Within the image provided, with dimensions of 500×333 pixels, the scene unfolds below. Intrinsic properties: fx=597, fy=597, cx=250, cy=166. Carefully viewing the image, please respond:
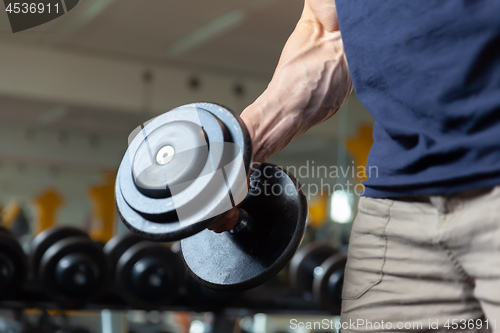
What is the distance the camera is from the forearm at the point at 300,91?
788 mm

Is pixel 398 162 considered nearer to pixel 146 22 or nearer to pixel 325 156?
pixel 146 22

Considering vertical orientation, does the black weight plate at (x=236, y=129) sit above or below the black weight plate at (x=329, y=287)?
above

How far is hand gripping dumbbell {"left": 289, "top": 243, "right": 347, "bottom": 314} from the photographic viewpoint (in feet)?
8.07

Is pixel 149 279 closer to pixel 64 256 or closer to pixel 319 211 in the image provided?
pixel 64 256

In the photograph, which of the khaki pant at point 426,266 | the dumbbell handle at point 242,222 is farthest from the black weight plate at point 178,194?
the khaki pant at point 426,266

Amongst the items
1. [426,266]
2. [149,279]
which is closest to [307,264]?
[149,279]

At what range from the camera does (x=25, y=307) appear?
2449 mm

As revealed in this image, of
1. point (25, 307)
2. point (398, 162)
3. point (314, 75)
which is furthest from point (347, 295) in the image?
point (25, 307)

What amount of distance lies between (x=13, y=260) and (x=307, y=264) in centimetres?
134

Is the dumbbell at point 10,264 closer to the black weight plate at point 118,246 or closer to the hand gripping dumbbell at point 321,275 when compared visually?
the black weight plate at point 118,246

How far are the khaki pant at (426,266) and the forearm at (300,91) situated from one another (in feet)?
0.47

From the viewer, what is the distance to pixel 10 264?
2.38m

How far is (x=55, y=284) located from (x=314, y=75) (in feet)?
6.34

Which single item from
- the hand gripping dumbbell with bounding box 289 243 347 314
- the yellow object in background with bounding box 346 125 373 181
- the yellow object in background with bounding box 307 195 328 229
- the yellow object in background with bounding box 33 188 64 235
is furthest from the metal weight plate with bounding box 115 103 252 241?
the yellow object in background with bounding box 33 188 64 235
